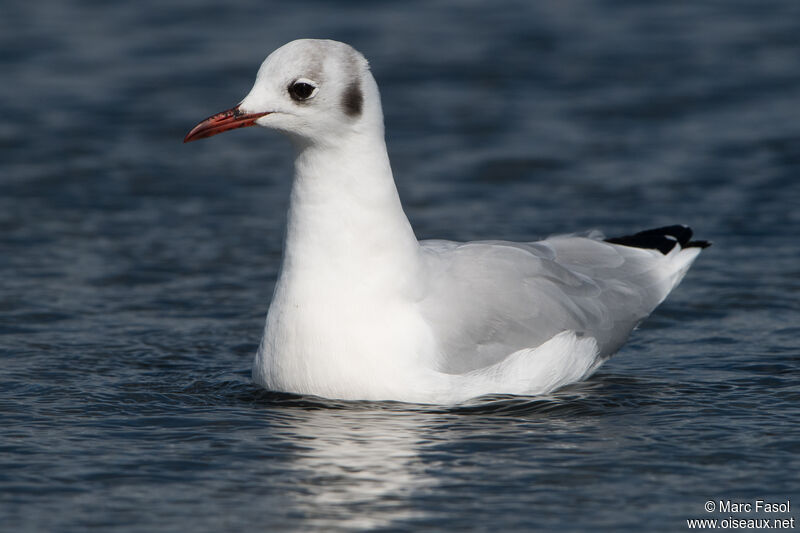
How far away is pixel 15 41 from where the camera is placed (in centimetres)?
1552

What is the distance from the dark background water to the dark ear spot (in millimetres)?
1439

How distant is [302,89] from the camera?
656 cm

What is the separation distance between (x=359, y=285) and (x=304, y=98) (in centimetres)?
93

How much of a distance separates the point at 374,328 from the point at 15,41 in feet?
33.3

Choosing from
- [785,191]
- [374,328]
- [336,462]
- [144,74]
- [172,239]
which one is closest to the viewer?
[336,462]

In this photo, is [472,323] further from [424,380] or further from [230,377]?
[230,377]

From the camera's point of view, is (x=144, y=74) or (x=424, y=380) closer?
(x=424, y=380)

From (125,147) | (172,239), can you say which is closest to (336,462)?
(172,239)

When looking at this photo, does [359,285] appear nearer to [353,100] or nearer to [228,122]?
[353,100]

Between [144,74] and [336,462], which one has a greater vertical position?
[144,74]

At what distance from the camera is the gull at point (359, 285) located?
6.58 meters
